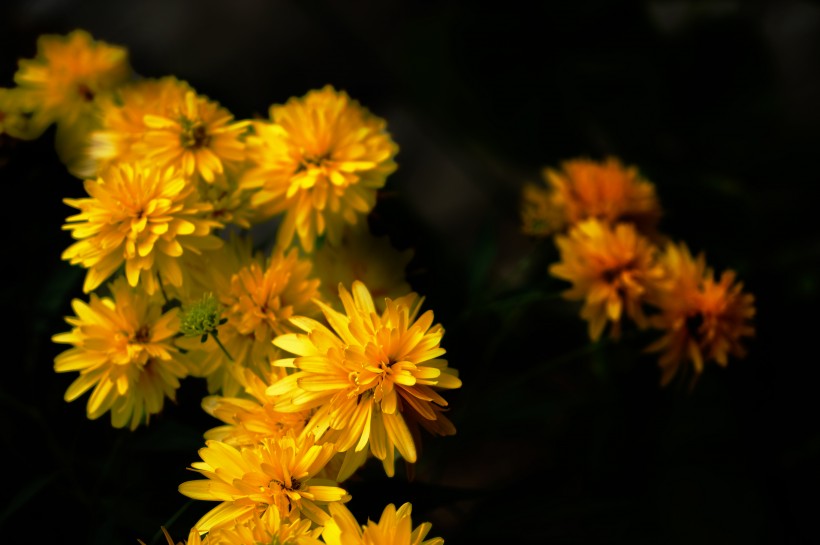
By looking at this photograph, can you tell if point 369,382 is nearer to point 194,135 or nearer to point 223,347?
point 223,347

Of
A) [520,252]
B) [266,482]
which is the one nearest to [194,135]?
[266,482]

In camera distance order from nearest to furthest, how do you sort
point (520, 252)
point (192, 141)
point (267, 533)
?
point (267, 533)
point (192, 141)
point (520, 252)

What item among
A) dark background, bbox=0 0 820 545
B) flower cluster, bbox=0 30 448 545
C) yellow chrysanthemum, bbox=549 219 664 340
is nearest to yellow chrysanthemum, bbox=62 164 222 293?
flower cluster, bbox=0 30 448 545

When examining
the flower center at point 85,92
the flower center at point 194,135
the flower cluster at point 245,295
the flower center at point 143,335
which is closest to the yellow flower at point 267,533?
the flower cluster at point 245,295

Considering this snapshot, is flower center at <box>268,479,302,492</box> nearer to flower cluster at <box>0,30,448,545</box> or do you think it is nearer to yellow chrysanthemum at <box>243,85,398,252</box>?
flower cluster at <box>0,30,448,545</box>

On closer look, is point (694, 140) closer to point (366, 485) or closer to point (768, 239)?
point (768, 239)

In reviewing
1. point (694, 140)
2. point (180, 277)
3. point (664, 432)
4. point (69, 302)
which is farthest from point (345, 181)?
point (694, 140)

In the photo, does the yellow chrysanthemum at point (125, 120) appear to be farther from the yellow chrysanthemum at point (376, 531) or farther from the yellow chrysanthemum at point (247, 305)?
the yellow chrysanthemum at point (376, 531)
